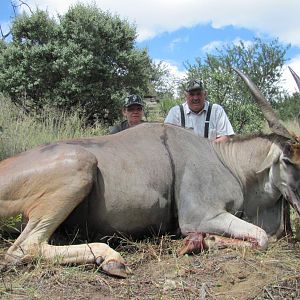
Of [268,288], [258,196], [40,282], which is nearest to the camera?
[268,288]

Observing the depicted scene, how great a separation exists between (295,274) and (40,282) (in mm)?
1610

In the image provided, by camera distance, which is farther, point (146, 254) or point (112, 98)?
point (112, 98)

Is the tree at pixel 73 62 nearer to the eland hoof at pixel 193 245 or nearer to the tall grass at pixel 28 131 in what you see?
the tall grass at pixel 28 131

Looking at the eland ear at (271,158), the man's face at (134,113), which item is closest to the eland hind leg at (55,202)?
the eland ear at (271,158)

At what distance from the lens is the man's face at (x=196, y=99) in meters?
6.18

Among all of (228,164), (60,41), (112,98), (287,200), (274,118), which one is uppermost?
(60,41)

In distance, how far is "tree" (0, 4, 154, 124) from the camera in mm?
13578

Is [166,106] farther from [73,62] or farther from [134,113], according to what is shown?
[134,113]

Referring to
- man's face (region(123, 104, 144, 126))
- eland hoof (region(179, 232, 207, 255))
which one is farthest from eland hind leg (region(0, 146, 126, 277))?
man's face (region(123, 104, 144, 126))

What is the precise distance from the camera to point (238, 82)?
456 inches

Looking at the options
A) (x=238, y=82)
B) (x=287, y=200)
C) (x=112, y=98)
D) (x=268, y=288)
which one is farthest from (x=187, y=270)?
(x=112, y=98)

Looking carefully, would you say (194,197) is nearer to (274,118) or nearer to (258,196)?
(258,196)

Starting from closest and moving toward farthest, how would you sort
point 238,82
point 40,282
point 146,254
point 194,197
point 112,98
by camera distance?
point 40,282, point 146,254, point 194,197, point 238,82, point 112,98

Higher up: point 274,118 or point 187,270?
point 274,118
